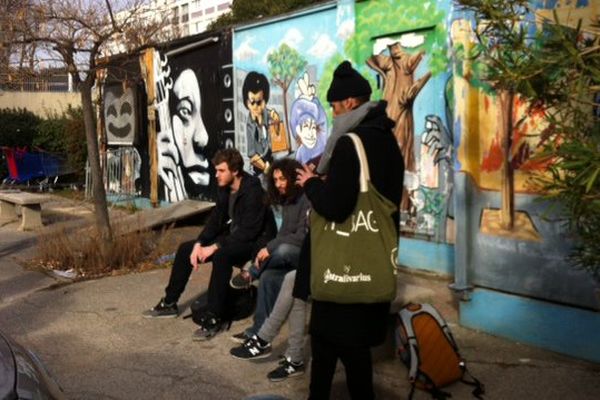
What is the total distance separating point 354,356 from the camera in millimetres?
3436

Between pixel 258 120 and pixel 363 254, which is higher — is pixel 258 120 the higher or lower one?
the higher one

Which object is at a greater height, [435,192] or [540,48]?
[540,48]

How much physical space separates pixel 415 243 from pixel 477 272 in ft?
5.92

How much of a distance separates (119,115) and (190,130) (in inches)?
112

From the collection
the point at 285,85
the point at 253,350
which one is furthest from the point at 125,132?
the point at 253,350

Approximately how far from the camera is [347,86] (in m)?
3.51

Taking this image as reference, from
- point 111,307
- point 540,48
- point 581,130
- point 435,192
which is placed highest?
point 540,48

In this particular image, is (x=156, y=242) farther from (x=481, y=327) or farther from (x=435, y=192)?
(x=481, y=327)

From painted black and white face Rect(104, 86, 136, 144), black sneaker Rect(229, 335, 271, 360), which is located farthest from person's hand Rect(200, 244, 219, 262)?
painted black and white face Rect(104, 86, 136, 144)

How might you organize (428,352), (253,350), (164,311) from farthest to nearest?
Answer: (164,311) < (253,350) < (428,352)

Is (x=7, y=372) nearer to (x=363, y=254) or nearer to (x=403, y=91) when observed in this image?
(x=363, y=254)

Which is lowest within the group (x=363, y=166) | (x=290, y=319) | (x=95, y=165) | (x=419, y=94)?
(x=290, y=319)

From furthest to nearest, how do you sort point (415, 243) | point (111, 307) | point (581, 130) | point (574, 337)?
point (415, 243) → point (111, 307) → point (574, 337) → point (581, 130)

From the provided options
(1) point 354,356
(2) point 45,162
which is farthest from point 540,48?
(2) point 45,162
